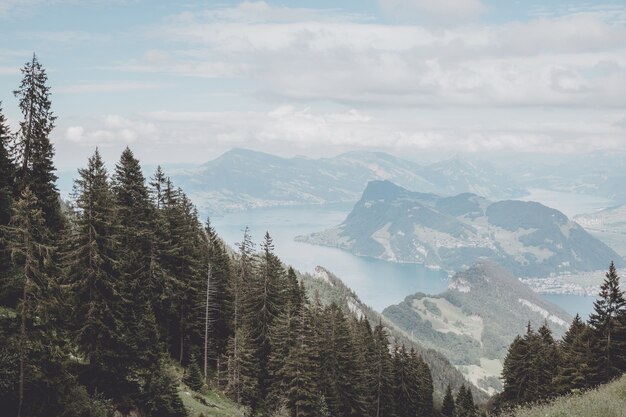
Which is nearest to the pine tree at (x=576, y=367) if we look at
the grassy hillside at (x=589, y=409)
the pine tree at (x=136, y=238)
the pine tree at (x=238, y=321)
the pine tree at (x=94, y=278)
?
the pine tree at (x=238, y=321)

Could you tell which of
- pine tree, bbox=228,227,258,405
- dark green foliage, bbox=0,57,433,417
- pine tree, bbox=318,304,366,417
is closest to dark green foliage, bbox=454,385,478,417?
dark green foliage, bbox=0,57,433,417

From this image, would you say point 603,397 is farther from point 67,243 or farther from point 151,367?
point 67,243

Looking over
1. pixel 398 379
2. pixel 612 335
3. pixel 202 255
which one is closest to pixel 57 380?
pixel 202 255

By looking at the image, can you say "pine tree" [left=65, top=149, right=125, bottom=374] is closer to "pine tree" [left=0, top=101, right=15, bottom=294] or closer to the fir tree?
the fir tree

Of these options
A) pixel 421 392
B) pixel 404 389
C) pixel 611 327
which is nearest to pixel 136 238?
pixel 404 389

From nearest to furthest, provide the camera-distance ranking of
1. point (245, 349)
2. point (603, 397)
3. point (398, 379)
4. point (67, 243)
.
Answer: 1. point (603, 397)
2. point (67, 243)
3. point (245, 349)
4. point (398, 379)

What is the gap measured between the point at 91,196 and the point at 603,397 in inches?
970

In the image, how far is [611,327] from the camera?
47469 millimetres

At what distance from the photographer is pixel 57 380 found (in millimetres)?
23094

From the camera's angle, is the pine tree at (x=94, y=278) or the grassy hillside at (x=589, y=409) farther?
the pine tree at (x=94, y=278)

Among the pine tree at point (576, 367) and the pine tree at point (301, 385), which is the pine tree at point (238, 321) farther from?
A: the pine tree at point (576, 367)

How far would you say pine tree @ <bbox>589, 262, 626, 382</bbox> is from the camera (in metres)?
46.7

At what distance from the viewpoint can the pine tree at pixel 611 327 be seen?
153 ft

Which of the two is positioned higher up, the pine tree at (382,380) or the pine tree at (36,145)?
the pine tree at (36,145)
